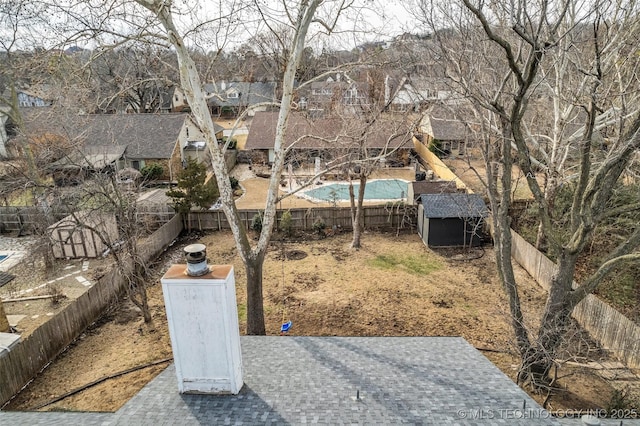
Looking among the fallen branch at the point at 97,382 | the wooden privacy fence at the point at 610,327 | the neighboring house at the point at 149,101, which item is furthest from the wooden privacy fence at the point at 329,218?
the neighboring house at the point at 149,101

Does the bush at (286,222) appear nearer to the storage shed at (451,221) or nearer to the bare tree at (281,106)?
the storage shed at (451,221)

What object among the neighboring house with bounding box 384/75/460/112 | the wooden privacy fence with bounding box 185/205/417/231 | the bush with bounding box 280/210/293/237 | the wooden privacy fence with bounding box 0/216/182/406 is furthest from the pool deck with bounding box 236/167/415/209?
the wooden privacy fence with bounding box 0/216/182/406

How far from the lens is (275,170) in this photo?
29.2 ft

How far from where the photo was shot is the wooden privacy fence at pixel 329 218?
18.5m

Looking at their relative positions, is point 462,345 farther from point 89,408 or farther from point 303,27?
point 89,408

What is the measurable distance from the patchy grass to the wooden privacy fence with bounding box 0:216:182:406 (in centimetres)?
871

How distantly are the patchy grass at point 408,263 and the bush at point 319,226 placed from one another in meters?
3.24

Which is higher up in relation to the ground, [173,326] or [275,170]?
[275,170]

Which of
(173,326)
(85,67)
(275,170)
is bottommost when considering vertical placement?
(173,326)

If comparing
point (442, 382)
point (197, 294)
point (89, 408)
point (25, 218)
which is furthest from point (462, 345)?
point (25, 218)

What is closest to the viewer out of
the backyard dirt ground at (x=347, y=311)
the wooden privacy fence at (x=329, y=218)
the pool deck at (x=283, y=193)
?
the backyard dirt ground at (x=347, y=311)

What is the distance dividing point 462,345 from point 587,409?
289 cm

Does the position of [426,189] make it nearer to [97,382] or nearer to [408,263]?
[408,263]

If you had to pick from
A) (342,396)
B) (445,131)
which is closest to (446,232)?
(342,396)
